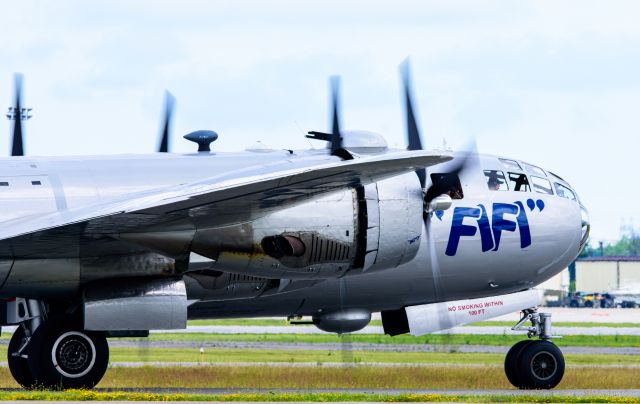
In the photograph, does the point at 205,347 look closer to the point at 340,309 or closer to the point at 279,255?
the point at 340,309

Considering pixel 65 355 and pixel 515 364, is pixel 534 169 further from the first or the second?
pixel 65 355

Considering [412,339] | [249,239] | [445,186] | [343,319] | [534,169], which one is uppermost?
[534,169]

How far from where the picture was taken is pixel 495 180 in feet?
87.4

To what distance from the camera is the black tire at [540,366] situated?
26094mm

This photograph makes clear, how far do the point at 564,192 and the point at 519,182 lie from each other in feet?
4.34

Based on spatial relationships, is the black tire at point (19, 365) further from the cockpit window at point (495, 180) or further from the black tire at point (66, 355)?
the cockpit window at point (495, 180)

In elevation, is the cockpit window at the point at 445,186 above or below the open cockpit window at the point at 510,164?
below

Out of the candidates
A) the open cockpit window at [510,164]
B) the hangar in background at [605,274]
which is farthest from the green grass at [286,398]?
the hangar in background at [605,274]

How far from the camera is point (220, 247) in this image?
22141mm

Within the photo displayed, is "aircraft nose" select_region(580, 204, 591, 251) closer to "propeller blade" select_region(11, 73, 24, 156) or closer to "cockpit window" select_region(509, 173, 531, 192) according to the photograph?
"cockpit window" select_region(509, 173, 531, 192)

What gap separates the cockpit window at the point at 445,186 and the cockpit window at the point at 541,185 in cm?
348

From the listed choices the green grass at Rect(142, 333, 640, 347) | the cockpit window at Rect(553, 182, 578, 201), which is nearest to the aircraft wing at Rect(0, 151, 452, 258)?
the cockpit window at Rect(553, 182, 578, 201)

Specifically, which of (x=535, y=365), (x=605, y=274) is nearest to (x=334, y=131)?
(x=535, y=365)

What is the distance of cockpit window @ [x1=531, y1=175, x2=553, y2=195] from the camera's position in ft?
89.1
